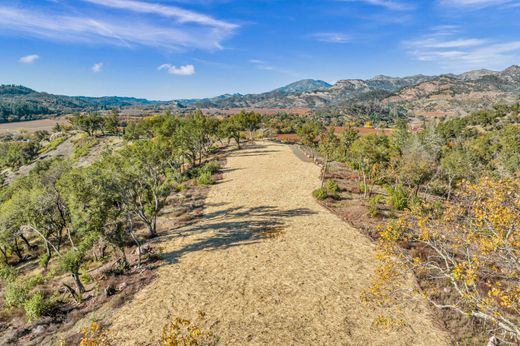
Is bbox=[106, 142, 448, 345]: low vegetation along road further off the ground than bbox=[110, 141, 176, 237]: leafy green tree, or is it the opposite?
bbox=[110, 141, 176, 237]: leafy green tree

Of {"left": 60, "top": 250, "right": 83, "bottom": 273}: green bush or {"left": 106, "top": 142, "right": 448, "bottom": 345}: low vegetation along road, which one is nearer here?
{"left": 106, "top": 142, "right": 448, "bottom": 345}: low vegetation along road

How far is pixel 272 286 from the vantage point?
15.7 m

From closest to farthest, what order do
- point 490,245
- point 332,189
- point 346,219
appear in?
point 490,245
point 346,219
point 332,189

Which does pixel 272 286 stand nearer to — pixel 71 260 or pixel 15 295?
pixel 71 260

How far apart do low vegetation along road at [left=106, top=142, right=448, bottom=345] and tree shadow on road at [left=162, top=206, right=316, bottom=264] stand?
0.31ft

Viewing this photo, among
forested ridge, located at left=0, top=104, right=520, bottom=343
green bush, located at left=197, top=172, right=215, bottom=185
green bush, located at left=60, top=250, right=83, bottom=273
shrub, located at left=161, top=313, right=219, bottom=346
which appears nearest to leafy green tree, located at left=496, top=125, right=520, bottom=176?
forested ridge, located at left=0, top=104, right=520, bottom=343

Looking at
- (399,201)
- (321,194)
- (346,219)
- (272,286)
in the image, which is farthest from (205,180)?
(399,201)

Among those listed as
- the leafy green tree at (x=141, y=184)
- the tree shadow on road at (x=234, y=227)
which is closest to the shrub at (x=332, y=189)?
the tree shadow on road at (x=234, y=227)

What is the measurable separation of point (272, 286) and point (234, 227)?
927 centimetres

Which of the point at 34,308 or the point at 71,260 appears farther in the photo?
the point at 71,260

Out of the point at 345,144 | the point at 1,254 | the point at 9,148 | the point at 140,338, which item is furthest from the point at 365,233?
the point at 9,148

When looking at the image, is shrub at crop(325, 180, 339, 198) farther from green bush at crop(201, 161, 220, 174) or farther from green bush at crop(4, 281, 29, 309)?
green bush at crop(4, 281, 29, 309)

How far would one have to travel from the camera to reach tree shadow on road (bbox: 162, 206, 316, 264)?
21.1 meters

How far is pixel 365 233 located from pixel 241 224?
1121cm
